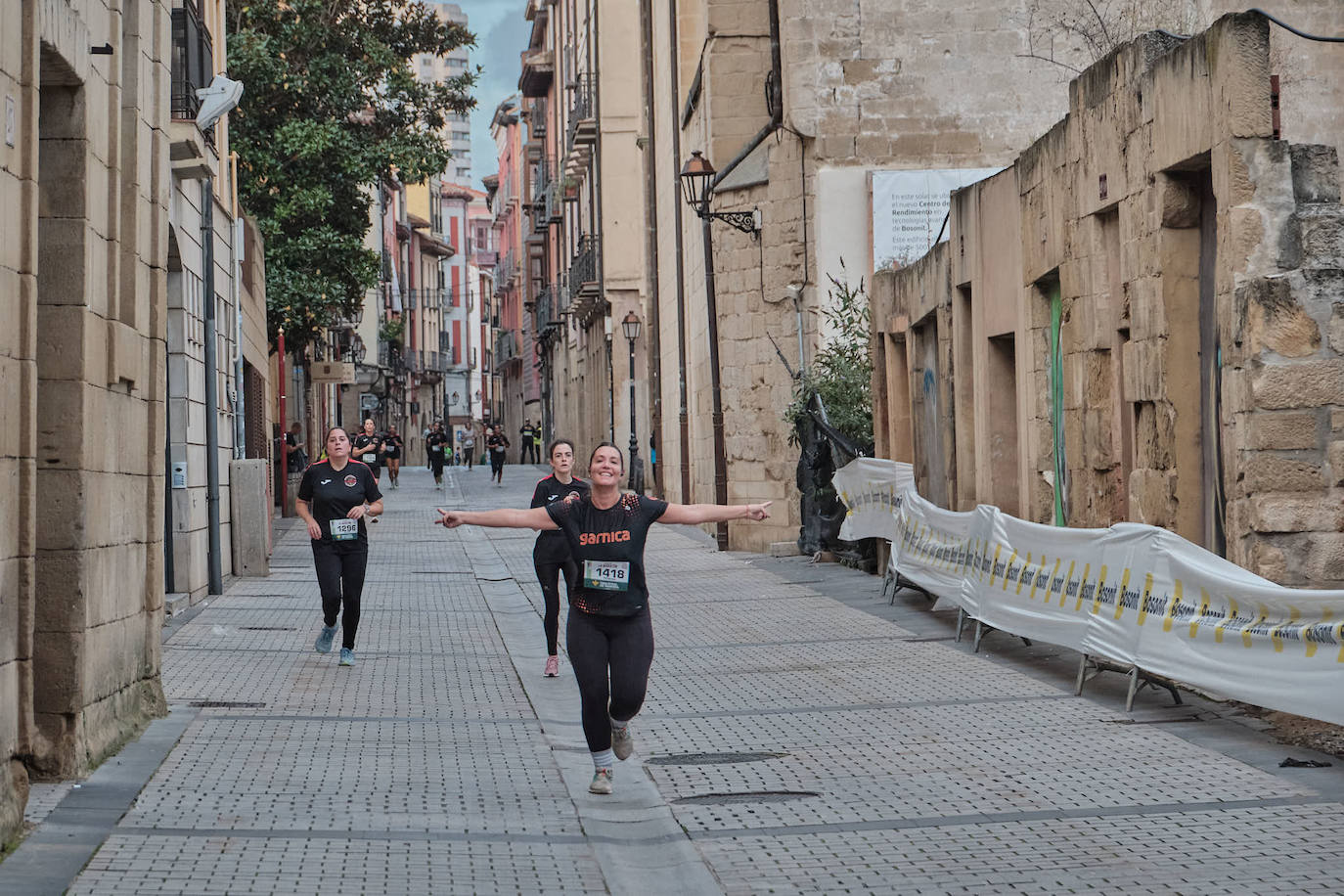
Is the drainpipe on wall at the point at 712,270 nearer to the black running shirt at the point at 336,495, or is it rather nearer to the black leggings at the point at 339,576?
the black running shirt at the point at 336,495

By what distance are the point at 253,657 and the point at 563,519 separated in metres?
5.88

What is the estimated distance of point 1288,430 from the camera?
10570 millimetres

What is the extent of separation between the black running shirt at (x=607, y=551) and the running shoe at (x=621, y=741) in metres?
0.55

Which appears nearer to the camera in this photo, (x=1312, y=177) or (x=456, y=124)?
(x=1312, y=177)

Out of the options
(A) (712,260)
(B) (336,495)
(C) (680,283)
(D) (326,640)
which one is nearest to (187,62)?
(B) (336,495)

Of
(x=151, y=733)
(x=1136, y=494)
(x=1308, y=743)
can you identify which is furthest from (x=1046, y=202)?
(x=151, y=733)

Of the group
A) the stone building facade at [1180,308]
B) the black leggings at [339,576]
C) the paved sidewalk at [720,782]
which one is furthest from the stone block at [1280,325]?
the black leggings at [339,576]

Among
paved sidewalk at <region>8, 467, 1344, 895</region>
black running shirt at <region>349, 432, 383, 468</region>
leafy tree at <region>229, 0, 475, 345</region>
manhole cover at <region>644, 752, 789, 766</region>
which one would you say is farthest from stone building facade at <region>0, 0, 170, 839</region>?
leafy tree at <region>229, 0, 475, 345</region>

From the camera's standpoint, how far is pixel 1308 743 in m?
8.98

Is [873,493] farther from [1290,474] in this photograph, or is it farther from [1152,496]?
[1290,474]

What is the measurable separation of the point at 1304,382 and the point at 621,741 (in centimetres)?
461

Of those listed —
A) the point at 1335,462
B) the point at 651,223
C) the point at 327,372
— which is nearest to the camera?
the point at 1335,462

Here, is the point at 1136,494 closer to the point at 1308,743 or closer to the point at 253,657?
the point at 1308,743

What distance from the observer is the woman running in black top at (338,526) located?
1324 centimetres
